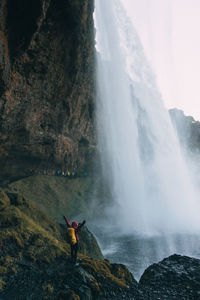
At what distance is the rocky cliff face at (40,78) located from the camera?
1041 centimetres

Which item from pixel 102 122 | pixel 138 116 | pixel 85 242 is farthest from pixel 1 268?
pixel 138 116

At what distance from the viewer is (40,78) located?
14.6m

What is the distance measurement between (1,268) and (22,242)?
1495mm

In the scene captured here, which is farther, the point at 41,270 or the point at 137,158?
the point at 137,158

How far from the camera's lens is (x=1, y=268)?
680 centimetres

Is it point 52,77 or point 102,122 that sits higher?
point 102,122

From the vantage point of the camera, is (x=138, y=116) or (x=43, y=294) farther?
(x=138, y=116)

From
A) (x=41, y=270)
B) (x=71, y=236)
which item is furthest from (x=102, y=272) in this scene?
(x=41, y=270)

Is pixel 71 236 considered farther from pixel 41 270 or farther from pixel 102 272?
pixel 102 272

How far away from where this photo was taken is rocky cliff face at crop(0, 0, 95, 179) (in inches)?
410

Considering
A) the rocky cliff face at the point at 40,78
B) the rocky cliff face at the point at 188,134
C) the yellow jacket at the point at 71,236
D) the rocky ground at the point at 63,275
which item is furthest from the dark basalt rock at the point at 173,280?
the rocky cliff face at the point at 188,134

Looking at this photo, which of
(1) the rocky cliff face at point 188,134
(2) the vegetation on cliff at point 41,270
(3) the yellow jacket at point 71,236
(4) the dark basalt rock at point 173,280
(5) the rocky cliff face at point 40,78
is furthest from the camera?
(1) the rocky cliff face at point 188,134

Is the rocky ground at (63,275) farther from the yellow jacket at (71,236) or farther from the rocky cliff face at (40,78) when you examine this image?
the rocky cliff face at (40,78)

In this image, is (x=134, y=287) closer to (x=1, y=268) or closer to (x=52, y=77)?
(x=1, y=268)
